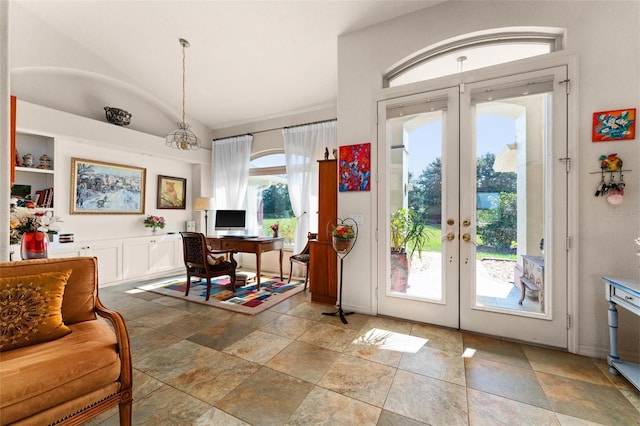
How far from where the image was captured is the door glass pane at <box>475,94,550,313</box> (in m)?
2.46

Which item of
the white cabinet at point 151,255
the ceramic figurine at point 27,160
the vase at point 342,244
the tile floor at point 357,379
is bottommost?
the tile floor at point 357,379

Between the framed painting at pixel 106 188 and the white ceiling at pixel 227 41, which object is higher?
the white ceiling at pixel 227 41

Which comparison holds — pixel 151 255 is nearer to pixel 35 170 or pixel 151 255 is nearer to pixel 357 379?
pixel 35 170

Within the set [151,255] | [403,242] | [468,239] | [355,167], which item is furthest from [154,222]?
[468,239]

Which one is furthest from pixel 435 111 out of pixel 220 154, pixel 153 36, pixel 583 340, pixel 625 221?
pixel 220 154

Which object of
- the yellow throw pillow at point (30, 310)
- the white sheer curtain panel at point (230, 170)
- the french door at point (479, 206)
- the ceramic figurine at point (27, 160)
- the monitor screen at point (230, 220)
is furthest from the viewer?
the white sheer curtain panel at point (230, 170)

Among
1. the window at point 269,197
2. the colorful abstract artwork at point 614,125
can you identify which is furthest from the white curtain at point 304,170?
the colorful abstract artwork at point 614,125

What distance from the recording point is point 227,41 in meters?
3.56

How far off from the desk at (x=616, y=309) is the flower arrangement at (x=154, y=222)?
6152 mm

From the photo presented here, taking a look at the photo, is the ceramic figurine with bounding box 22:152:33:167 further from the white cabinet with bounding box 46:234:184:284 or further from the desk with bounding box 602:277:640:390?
the desk with bounding box 602:277:640:390

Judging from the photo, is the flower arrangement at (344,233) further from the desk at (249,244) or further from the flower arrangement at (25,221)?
the flower arrangement at (25,221)

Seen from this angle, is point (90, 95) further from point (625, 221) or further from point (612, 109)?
point (625, 221)

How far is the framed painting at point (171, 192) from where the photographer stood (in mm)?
5281

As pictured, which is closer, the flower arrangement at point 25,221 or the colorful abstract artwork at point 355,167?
the flower arrangement at point 25,221
